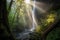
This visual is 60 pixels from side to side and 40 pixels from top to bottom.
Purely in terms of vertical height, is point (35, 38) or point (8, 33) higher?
point (8, 33)

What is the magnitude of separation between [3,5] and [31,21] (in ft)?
30.1

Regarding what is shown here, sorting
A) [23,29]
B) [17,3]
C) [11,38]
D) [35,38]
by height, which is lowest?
[23,29]

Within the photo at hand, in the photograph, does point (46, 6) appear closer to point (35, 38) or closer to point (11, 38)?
point (35, 38)

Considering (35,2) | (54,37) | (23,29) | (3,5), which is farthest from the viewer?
(35,2)

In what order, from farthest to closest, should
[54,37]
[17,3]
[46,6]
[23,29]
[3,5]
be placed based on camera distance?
[23,29] < [46,6] < [17,3] < [54,37] < [3,5]

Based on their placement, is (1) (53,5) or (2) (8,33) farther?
(1) (53,5)

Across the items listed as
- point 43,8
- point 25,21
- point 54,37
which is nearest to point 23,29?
point 25,21

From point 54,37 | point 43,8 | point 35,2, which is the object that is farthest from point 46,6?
point 54,37

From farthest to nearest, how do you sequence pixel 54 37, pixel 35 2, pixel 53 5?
pixel 35 2 → pixel 53 5 → pixel 54 37

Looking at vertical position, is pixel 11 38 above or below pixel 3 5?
A: below

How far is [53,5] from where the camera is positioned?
10586 mm

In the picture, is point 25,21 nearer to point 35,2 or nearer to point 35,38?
point 35,2

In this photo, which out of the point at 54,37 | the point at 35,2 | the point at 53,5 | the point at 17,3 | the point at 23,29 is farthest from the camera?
the point at 35,2

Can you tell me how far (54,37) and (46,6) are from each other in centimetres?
379
